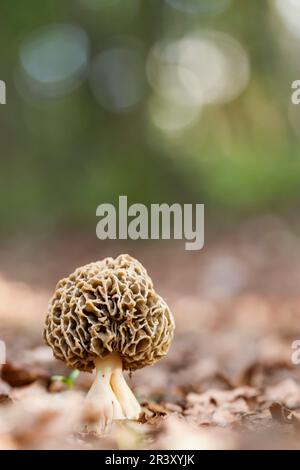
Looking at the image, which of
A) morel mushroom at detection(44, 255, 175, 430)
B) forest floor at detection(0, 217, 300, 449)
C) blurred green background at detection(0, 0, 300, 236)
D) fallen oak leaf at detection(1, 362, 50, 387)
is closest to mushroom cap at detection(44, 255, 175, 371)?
morel mushroom at detection(44, 255, 175, 430)

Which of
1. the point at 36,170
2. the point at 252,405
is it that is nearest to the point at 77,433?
the point at 252,405

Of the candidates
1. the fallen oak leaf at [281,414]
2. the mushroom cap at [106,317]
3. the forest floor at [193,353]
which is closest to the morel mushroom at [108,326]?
the mushroom cap at [106,317]

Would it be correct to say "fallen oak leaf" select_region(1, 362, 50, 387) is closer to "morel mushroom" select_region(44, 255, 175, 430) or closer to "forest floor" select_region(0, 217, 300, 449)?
"forest floor" select_region(0, 217, 300, 449)

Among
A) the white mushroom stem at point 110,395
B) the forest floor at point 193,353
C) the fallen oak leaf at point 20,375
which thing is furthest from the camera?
the fallen oak leaf at point 20,375

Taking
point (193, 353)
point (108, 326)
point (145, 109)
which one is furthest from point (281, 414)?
point (145, 109)

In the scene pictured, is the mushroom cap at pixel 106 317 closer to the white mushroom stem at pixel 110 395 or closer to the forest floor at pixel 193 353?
the white mushroom stem at pixel 110 395
